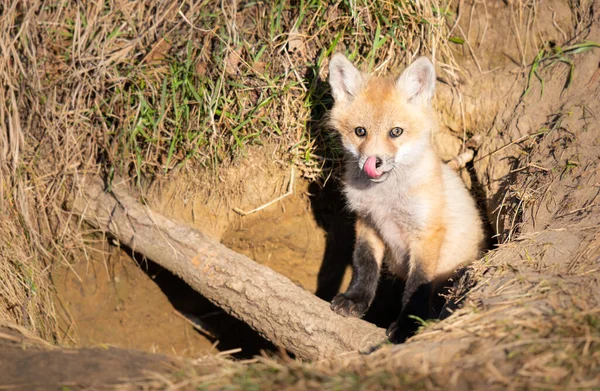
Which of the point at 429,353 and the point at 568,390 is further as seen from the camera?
the point at 429,353

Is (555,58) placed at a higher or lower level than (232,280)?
higher

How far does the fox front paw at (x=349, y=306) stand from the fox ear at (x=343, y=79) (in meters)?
1.34

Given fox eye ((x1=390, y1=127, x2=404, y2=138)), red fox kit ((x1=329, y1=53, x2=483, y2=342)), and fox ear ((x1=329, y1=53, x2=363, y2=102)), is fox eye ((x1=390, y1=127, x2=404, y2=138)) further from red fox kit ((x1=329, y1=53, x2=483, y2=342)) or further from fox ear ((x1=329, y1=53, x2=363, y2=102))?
fox ear ((x1=329, y1=53, x2=363, y2=102))

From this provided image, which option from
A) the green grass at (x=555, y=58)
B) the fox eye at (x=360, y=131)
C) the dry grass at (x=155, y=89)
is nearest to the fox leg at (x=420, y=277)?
the dry grass at (x=155, y=89)

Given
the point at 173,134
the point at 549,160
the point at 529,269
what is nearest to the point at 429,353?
the point at 529,269

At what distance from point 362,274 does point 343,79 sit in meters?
1.33

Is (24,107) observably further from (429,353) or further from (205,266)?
(429,353)

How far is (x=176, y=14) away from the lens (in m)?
3.98

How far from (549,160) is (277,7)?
7.13ft

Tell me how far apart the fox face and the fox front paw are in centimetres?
80

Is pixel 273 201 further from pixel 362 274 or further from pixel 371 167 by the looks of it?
pixel 371 167

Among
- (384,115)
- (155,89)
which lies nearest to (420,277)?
(384,115)

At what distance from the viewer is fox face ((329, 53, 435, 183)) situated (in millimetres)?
3238

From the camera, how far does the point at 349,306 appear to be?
3299mm
